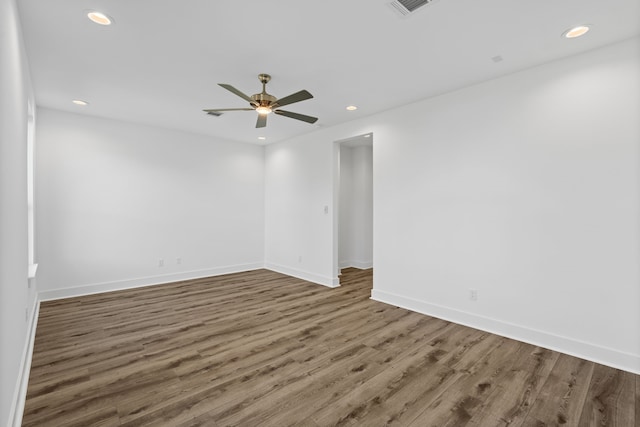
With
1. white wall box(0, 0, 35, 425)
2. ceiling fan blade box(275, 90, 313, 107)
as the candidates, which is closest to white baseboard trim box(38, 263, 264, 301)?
white wall box(0, 0, 35, 425)

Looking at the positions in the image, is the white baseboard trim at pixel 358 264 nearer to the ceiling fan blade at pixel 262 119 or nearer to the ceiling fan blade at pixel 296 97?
the ceiling fan blade at pixel 262 119

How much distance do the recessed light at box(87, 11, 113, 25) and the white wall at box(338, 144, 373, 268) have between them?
504 centimetres

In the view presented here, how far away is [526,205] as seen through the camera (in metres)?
3.06

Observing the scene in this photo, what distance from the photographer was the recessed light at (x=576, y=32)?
7.82 feet

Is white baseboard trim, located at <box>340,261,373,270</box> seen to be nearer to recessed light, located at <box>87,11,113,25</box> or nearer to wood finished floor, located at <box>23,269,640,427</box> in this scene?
wood finished floor, located at <box>23,269,640,427</box>

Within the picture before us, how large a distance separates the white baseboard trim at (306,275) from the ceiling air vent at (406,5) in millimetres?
4046

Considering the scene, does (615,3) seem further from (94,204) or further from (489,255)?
(94,204)

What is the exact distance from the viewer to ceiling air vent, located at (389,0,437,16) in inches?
82.2

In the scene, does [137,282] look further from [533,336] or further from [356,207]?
[533,336]

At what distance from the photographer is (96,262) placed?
471cm

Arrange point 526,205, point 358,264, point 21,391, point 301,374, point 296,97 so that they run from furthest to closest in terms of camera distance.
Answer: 1. point 358,264
2. point 526,205
3. point 296,97
4. point 301,374
5. point 21,391

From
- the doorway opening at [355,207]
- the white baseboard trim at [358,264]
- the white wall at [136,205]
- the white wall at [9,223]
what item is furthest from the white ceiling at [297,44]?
the white baseboard trim at [358,264]

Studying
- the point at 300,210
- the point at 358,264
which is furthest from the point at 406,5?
the point at 358,264

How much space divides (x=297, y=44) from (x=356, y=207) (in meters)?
4.74
